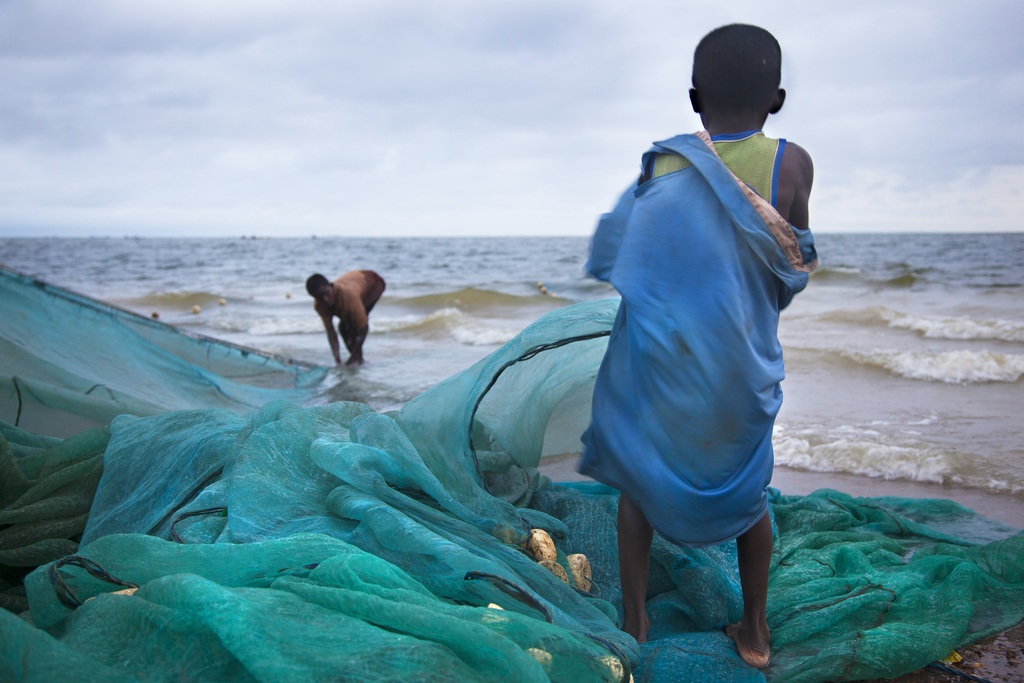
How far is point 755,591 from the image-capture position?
217 cm

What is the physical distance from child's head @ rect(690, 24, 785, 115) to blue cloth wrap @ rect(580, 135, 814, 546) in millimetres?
151

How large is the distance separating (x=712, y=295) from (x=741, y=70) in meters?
0.59

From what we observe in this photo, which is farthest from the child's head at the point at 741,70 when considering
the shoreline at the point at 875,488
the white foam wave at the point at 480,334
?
the white foam wave at the point at 480,334

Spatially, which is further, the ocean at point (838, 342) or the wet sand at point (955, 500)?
the ocean at point (838, 342)

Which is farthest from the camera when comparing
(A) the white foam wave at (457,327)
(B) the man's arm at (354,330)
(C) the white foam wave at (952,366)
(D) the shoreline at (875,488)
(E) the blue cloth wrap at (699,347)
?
(A) the white foam wave at (457,327)

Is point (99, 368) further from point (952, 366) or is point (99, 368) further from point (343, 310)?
point (952, 366)

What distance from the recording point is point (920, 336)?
424 inches

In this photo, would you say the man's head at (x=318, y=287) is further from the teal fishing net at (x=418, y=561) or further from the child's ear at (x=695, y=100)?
the child's ear at (x=695, y=100)

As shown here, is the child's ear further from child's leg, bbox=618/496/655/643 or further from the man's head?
the man's head

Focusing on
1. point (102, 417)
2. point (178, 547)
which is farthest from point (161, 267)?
point (178, 547)

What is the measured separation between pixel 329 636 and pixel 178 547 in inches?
20.3

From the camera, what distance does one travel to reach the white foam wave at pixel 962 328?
10.4 m

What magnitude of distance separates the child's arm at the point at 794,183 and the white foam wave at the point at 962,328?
982 cm

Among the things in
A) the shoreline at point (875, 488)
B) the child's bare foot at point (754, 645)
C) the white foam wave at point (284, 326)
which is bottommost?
the white foam wave at point (284, 326)
